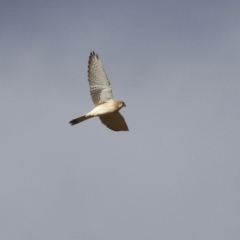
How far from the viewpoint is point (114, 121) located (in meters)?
17.3

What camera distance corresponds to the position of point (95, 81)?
17.0 meters

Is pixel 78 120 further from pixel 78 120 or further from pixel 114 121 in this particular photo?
pixel 114 121

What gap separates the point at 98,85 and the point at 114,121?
165 centimetres

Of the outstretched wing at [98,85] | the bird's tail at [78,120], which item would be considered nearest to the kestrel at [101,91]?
the outstretched wing at [98,85]

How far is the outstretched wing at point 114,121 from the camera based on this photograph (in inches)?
671

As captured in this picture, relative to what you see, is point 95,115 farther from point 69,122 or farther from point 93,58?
point 93,58

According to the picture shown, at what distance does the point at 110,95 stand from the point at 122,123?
1.32 m

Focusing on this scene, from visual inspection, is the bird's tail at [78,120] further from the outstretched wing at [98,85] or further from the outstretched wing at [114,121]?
the outstretched wing at [98,85]

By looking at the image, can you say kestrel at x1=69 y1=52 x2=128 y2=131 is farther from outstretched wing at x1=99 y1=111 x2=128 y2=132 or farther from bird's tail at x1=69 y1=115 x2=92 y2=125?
bird's tail at x1=69 y1=115 x2=92 y2=125

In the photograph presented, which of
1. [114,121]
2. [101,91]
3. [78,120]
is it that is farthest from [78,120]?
[114,121]

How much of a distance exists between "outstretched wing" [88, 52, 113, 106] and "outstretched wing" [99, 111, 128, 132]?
0.66 metres

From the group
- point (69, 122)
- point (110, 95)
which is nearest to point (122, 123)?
point (110, 95)

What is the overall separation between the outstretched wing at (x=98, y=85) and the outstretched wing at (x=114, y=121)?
66 cm

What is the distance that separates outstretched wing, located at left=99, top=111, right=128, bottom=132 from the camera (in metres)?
17.0
